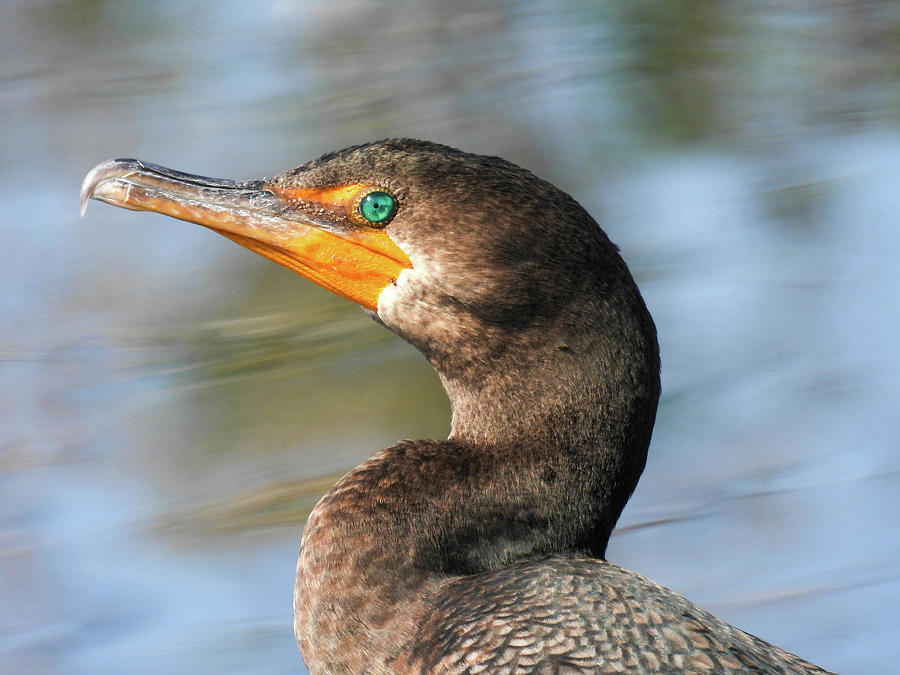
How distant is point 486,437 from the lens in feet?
9.68

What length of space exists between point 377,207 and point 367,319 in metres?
3.65

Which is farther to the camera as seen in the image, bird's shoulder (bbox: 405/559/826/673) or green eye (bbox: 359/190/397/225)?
green eye (bbox: 359/190/397/225)

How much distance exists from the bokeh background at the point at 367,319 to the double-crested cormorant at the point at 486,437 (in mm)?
2119

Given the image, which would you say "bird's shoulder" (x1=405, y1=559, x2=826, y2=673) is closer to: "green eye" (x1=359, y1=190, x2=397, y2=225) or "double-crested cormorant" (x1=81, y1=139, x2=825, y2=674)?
"double-crested cormorant" (x1=81, y1=139, x2=825, y2=674)

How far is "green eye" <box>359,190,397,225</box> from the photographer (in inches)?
118

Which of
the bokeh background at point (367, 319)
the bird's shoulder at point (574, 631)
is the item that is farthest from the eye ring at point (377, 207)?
the bokeh background at point (367, 319)

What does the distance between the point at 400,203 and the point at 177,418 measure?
10.8 feet

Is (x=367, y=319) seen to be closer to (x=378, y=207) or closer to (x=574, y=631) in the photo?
(x=378, y=207)

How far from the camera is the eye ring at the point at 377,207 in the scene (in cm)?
300

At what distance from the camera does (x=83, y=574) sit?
17.1ft

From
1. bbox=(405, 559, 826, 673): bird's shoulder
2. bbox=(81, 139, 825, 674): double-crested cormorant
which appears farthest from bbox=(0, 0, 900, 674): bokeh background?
bbox=(405, 559, 826, 673): bird's shoulder

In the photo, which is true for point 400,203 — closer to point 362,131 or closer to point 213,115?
point 362,131

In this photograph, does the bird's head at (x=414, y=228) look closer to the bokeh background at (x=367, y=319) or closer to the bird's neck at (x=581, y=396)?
the bird's neck at (x=581, y=396)

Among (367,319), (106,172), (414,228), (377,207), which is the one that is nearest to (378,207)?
(377,207)
